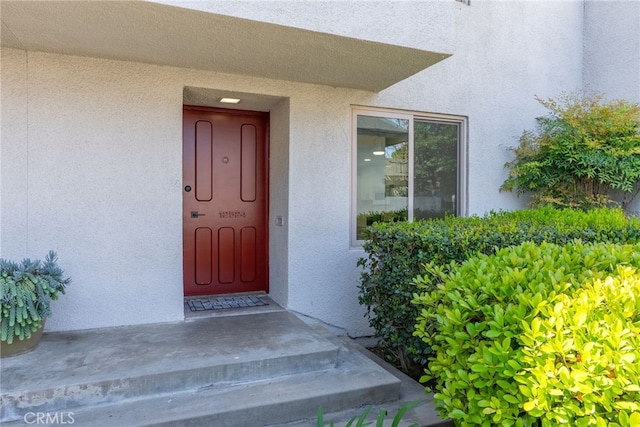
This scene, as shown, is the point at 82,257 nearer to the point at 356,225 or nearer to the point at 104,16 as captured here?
the point at 104,16

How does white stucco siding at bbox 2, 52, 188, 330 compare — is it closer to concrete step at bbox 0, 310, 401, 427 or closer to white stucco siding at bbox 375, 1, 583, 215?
concrete step at bbox 0, 310, 401, 427

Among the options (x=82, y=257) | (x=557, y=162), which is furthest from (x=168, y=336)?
(x=557, y=162)

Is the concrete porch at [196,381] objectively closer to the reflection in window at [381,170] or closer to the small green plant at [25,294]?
the small green plant at [25,294]

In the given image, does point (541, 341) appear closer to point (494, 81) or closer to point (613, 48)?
point (494, 81)

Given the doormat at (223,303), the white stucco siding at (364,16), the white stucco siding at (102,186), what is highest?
the white stucco siding at (364,16)

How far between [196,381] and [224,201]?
2531 millimetres

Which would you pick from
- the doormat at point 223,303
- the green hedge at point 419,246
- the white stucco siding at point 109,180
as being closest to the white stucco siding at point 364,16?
the white stucco siding at point 109,180

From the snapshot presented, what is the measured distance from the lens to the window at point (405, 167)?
5.41m

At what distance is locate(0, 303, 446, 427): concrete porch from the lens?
2.90m

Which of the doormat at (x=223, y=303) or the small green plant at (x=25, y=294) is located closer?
the small green plant at (x=25, y=294)

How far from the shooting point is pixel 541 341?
1.92m

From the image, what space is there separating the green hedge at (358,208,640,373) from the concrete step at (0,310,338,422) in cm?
70

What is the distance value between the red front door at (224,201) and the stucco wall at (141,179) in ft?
1.00

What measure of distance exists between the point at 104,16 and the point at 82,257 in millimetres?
2286
